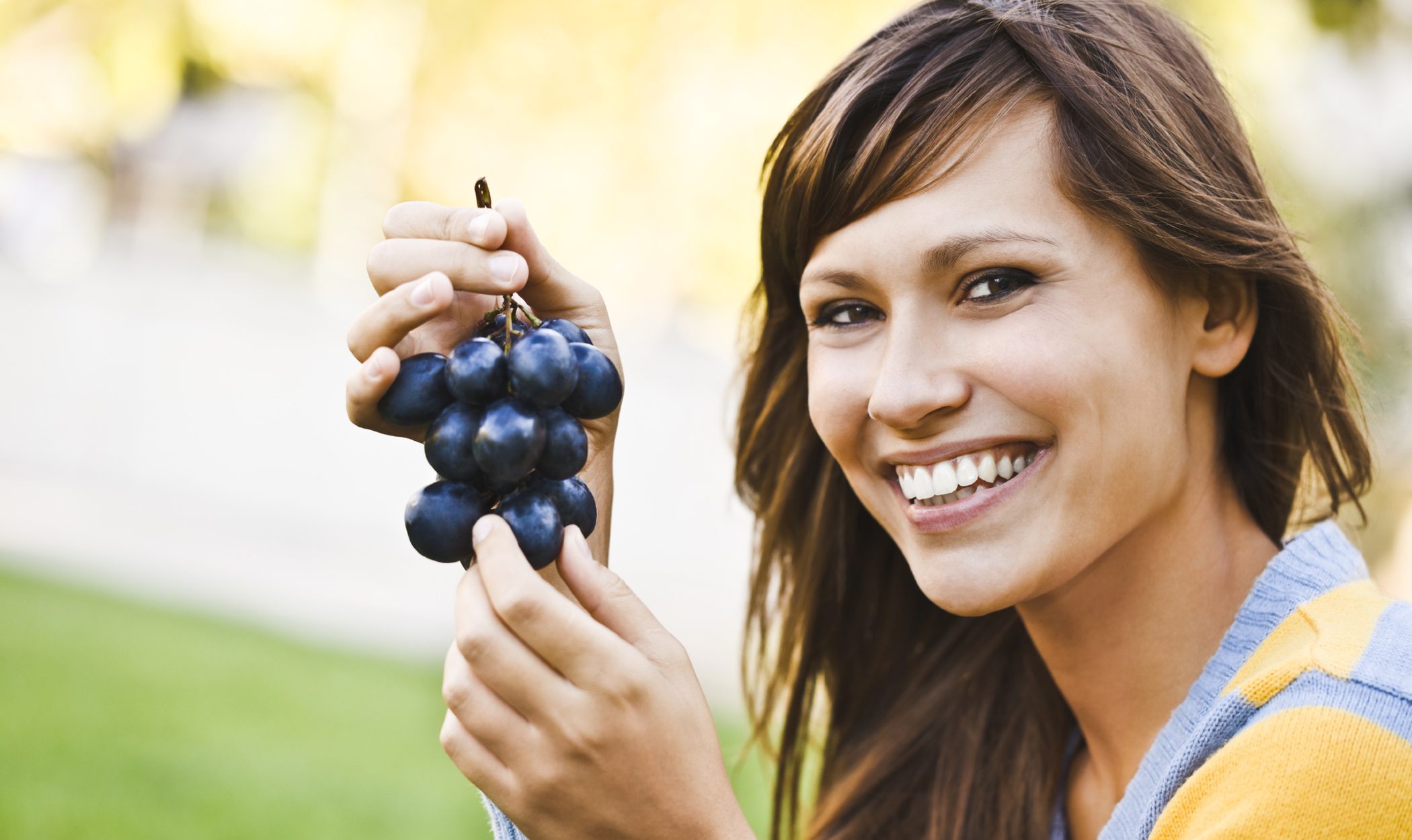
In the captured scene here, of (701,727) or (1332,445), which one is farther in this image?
(1332,445)

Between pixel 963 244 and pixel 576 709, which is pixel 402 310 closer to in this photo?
pixel 576 709

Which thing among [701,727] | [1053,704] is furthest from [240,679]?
[701,727]

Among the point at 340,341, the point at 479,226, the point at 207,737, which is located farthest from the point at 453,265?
the point at 340,341

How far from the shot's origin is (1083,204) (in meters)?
1.87

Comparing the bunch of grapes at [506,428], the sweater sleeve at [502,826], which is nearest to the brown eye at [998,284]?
the bunch of grapes at [506,428]

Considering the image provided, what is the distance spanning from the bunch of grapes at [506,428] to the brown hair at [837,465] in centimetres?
72

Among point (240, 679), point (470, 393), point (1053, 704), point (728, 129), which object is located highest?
point (728, 129)

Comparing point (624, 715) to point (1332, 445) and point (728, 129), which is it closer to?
point (1332, 445)

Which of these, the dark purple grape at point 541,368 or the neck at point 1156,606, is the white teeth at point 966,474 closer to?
the neck at point 1156,606

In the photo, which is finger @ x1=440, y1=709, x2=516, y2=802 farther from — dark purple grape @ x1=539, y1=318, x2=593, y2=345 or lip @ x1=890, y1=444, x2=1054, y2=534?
lip @ x1=890, y1=444, x2=1054, y2=534

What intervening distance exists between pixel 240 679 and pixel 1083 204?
229 inches

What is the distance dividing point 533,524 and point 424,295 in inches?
13.1

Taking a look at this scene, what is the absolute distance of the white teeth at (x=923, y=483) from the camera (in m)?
1.94

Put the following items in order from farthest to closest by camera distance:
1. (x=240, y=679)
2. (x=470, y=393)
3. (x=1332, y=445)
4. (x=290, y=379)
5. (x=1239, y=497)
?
(x=290, y=379) → (x=240, y=679) → (x=1332, y=445) → (x=1239, y=497) → (x=470, y=393)
